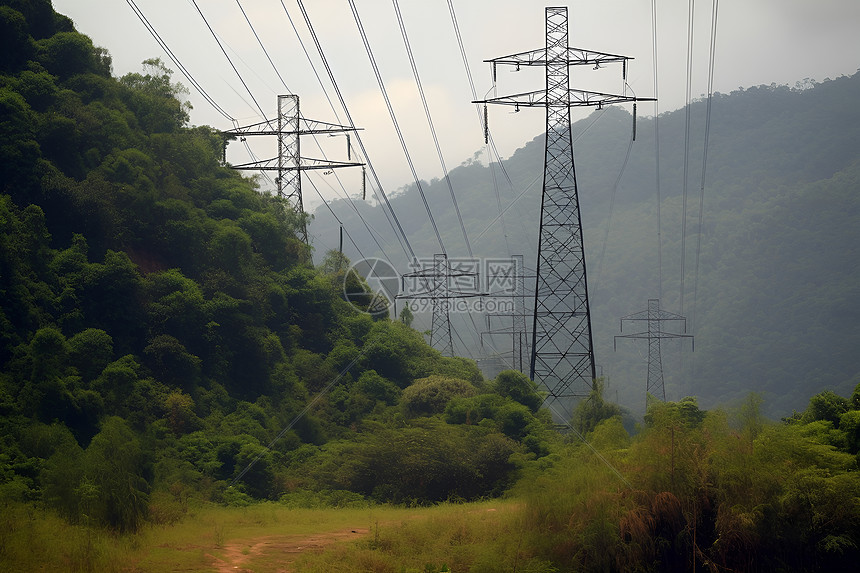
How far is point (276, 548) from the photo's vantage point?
23109 mm

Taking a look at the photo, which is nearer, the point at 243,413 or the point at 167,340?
the point at 167,340


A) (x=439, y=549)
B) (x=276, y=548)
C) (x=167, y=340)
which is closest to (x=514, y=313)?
(x=167, y=340)

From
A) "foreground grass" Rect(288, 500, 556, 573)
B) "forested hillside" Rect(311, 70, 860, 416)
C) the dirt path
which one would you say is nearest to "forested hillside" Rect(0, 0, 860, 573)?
"foreground grass" Rect(288, 500, 556, 573)

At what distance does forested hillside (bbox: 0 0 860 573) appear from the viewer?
20734mm

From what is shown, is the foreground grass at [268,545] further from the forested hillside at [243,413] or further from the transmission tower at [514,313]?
the transmission tower at [514,313]

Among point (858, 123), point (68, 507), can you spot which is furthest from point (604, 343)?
point (68, 507)

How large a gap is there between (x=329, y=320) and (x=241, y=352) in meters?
9.90

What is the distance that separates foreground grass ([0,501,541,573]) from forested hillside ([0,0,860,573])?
13 centimetres

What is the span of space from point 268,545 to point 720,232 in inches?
4536

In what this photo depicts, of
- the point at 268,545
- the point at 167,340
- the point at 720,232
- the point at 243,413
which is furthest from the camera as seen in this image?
the point at 720,232

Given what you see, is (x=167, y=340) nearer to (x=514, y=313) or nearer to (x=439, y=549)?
(x=439, y=549)

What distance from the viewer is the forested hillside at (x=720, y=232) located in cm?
10175

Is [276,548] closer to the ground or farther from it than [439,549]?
closer to the ground

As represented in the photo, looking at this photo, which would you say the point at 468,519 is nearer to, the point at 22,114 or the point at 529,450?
the point at 529,450
